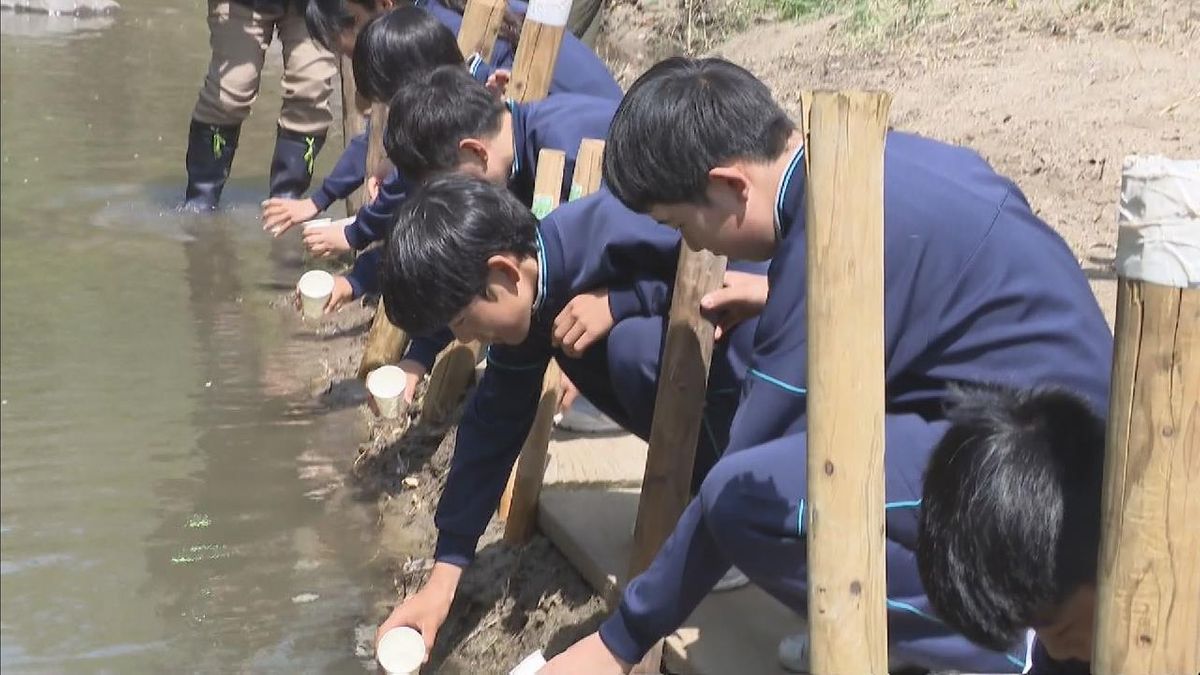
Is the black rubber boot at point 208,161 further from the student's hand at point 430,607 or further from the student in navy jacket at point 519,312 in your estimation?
the student's hand at point 430,607

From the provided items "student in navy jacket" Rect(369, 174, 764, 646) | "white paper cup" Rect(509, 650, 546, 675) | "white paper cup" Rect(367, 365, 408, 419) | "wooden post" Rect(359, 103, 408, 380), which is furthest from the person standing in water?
"white paper cup" Rect(509, 650, 546, 675)

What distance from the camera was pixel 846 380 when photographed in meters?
1.90

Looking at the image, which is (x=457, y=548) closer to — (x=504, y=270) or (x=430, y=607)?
(x=430, y=607)

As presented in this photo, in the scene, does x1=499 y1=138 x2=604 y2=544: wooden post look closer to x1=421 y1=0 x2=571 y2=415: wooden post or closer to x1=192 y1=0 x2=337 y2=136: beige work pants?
x1=421 y1=0 x2=571 y2=415: wooden post

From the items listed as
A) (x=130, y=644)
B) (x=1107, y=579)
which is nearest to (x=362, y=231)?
(x=130, y=644)

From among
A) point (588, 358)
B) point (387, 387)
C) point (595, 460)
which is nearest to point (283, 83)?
point (387, 387)

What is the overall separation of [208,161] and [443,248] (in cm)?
482

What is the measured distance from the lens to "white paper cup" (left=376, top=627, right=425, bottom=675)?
10.1 feet

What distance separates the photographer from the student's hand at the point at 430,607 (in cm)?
321

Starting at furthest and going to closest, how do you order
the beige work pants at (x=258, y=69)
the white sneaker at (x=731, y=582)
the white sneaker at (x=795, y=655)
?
the beige work pants at (x=258, y=69), the white sneaker at (x=731, y=582), the white sneaker at (x=795, y=655)

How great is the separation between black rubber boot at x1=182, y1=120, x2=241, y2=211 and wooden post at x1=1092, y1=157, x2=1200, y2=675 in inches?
241

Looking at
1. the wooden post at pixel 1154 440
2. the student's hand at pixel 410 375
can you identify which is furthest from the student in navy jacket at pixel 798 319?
the student's hand at pixel 410 375

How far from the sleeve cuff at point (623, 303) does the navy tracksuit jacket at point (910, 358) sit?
0.70 meters

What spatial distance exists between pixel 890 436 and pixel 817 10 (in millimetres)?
5680
